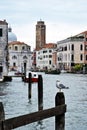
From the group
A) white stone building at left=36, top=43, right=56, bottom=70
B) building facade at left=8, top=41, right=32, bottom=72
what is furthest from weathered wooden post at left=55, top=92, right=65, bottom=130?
white stone building at left=36, top=43, right=56, bottom=70

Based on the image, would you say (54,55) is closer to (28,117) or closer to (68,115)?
(68,115)

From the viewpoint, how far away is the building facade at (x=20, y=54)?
360ft

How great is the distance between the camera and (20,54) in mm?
111688

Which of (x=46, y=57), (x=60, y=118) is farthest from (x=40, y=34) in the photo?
(x=60, y=118)

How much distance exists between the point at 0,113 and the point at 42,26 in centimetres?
15202

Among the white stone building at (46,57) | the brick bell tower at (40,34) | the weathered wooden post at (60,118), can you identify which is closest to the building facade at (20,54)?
the white stone building at (46,57)

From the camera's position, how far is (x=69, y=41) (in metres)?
91.8

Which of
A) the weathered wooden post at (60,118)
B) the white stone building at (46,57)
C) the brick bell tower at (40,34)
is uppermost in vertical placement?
the brick bell tower at (40,34)

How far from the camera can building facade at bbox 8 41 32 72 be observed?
110m

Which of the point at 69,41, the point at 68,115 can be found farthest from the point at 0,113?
the point at 69,41

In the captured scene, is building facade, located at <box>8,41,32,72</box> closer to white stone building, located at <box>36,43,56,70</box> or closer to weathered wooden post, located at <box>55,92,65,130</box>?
white stone building, located at <box>36,43,56,70</box>

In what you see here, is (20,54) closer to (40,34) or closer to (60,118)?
(40,34)

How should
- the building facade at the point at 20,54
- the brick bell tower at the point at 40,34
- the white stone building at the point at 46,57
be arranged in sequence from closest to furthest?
the building facade at the point at 20,54 < the white stone building at the point at 46,57 < the brick bell tower at the point at 40,34

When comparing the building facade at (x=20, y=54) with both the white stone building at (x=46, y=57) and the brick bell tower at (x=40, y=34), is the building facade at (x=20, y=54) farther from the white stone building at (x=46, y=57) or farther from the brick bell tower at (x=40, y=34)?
the brick bell tower at (x=40, y=34)
